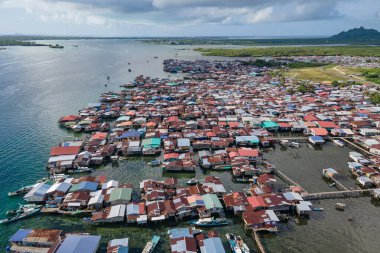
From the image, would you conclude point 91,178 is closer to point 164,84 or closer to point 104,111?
point 104,111

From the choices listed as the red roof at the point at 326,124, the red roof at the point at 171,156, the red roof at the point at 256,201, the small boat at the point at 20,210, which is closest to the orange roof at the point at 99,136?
the red roof at the point at 171,156

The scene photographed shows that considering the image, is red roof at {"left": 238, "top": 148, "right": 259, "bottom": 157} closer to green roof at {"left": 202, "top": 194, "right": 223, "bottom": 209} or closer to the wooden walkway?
the wooden walkway

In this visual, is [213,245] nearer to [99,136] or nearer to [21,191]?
[21,191]

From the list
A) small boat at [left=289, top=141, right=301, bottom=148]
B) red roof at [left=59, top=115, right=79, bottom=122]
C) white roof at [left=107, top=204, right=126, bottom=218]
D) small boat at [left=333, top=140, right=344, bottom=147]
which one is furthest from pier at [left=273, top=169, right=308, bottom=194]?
red roof at [left=59, top=115, right=79, bottom=122]

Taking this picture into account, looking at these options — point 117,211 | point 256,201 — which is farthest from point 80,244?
point 256,201

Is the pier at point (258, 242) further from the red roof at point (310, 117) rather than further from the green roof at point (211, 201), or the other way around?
the red roof at point (310, 117)

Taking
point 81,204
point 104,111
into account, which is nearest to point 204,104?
point 104,111

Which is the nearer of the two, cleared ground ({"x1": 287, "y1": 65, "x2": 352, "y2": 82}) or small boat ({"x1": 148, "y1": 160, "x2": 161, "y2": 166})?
small boat ({"x1": 148, "y1": 160, "x2": 161, "y2": 166})
